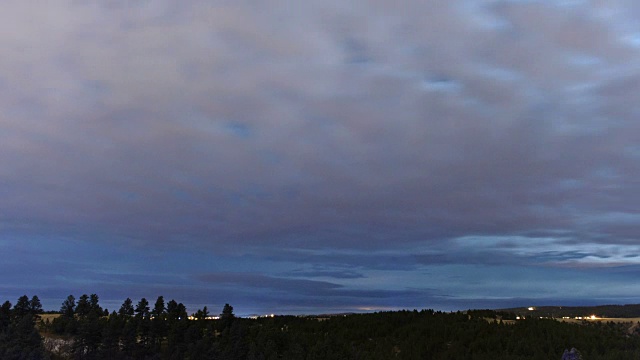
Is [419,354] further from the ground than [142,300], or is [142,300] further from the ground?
[142,300]

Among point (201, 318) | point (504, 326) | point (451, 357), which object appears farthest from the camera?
point (201, 318)

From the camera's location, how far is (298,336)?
109250 mm

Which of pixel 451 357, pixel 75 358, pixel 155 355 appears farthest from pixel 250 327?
pixel 451 357

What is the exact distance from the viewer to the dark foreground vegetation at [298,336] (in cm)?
9556

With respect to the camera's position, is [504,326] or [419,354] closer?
[419,354]

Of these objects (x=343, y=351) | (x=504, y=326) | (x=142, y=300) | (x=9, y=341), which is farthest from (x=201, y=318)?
(x=504, y=326)

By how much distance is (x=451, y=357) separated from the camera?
9500 centimetres

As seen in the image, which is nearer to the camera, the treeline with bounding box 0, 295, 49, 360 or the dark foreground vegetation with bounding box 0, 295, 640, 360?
the dark foreground vegetation with bounding box 0, 295, 640, 360

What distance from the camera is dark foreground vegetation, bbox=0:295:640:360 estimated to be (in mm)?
95556

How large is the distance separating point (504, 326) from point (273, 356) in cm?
4638

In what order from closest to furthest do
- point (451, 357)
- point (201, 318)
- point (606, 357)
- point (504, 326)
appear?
point (606, 357)
point (451, 357)
point (504, 326)
point (201, 318)

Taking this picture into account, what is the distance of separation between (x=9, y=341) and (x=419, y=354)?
84572mm

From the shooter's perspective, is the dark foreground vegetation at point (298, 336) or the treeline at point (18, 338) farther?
the treeline at point (18, 338)

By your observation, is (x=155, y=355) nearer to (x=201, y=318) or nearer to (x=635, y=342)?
(x=201, y=318)
